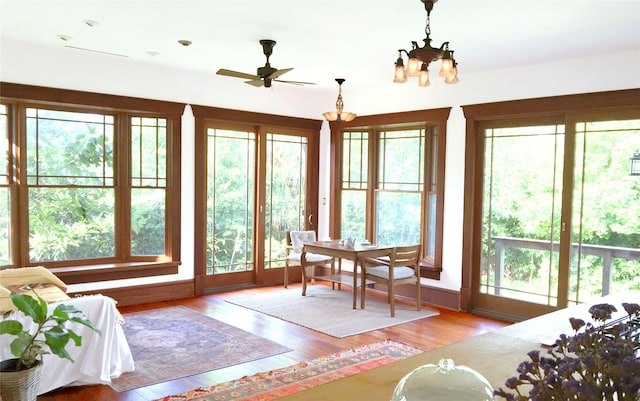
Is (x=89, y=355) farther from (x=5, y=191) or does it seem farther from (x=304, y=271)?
(x=304, y=271)

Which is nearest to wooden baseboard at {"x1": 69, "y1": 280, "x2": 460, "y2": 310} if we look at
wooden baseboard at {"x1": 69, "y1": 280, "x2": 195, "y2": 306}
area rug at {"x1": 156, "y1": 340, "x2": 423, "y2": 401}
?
wooden baseboard at {"x1": 69, "y1": 280, "x2": 195, "y2": 306}

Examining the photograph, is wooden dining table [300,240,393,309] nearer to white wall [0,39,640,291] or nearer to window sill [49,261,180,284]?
white wall [0,39,640,291]

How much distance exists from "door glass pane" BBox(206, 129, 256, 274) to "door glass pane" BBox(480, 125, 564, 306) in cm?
305

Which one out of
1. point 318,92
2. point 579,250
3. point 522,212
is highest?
point 318,92

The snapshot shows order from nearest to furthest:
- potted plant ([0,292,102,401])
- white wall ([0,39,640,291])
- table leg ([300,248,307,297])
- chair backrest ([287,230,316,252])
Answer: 1. potted plant ([0,292,102,401])
2. white wall ([0,39,640,291])
3. table leg ([300,248,307,297])
4. chair backrest ([287,230,316,252])

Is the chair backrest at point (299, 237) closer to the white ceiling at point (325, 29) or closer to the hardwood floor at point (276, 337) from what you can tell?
the hardwood floor at point (276, 337)

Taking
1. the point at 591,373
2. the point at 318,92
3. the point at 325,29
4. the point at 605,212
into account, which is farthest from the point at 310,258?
the point at 591,373

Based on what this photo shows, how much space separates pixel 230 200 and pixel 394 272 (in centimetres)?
245

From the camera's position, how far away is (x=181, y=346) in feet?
15.2

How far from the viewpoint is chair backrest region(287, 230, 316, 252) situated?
278 inches

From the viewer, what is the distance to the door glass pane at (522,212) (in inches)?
216

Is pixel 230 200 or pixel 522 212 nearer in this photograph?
pixel 522 212

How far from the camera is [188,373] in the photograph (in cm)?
399

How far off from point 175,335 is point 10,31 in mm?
3082
